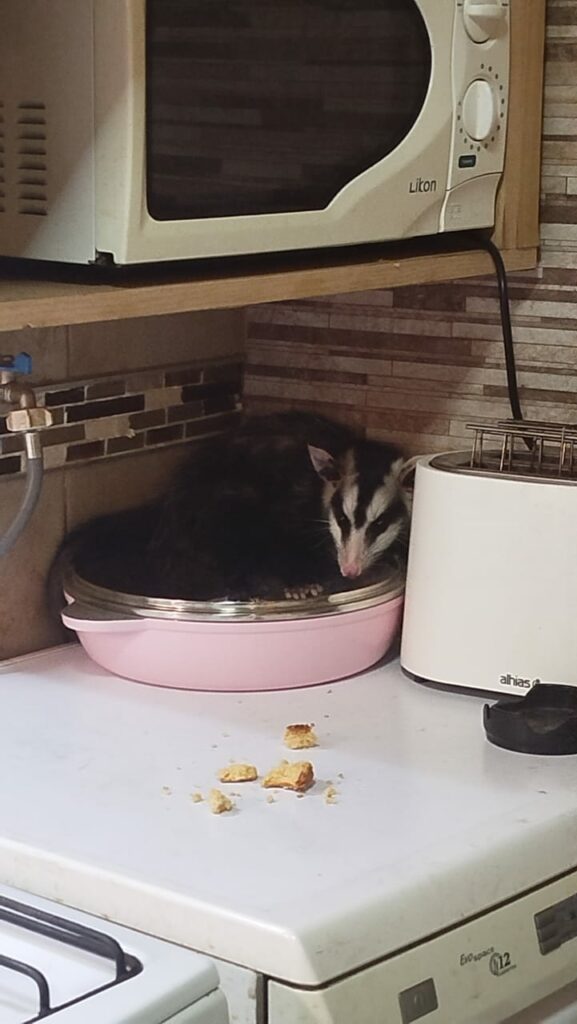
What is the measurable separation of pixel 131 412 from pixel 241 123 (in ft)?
1.56

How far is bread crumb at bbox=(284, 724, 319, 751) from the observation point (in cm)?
133

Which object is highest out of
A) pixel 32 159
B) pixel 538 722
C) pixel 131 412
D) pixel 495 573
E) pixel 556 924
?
pixel 32 159

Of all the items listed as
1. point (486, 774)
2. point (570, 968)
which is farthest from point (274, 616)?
point (570, 968)

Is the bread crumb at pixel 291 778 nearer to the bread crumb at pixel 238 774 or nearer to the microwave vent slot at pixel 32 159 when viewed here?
the bread crumb at pixel 238 774

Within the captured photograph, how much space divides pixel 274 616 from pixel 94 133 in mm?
496

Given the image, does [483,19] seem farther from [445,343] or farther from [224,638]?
[224,638]

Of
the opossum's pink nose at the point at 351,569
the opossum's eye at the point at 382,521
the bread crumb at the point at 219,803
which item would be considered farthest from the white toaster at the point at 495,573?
the bread crumb at the point at 219,803

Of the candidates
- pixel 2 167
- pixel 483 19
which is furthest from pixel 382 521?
pixel 2 167

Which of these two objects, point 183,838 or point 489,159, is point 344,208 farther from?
point 183,838

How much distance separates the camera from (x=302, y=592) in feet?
4.99

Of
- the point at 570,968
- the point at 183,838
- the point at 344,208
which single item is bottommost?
the point at 570,968

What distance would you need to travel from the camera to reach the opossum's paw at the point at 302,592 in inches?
59.2

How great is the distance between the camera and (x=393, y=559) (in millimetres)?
1722

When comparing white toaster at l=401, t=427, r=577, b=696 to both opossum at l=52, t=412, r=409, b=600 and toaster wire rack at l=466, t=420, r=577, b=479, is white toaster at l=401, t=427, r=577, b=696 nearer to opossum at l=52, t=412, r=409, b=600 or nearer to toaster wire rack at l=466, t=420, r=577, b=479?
toaster wire rack at l=466, t=420, r=577, b=479
